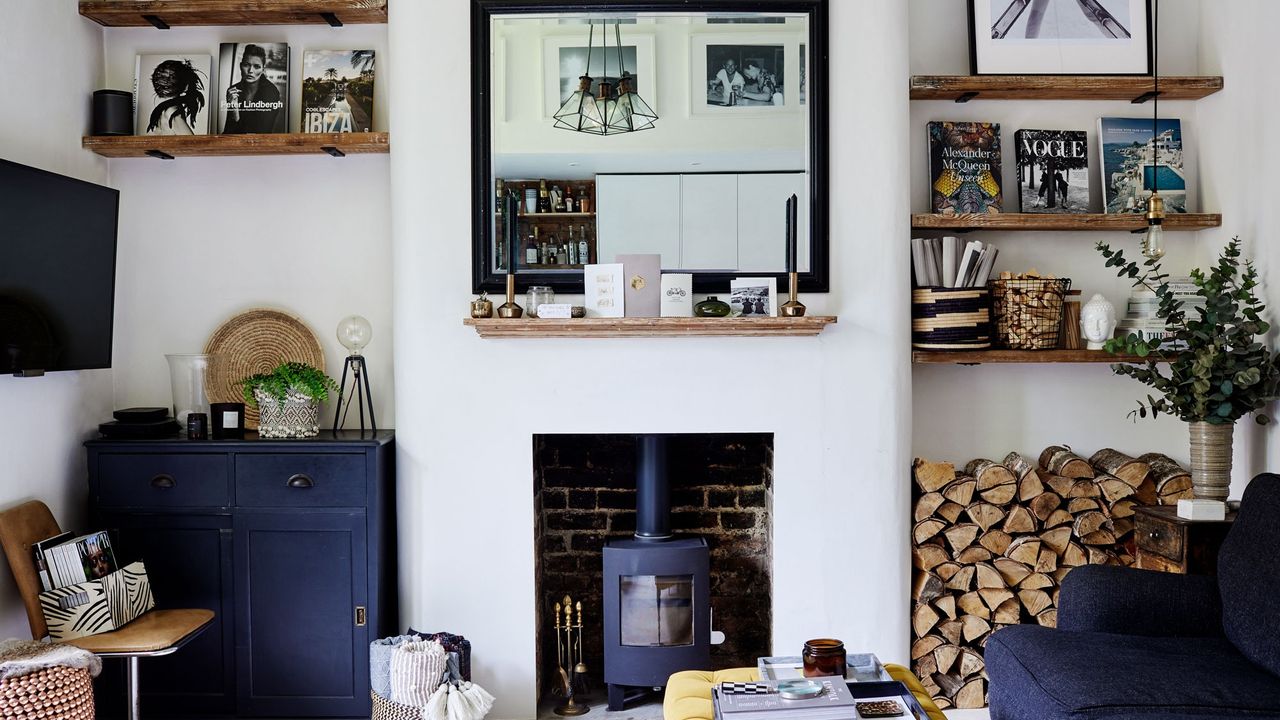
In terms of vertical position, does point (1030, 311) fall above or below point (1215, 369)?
above

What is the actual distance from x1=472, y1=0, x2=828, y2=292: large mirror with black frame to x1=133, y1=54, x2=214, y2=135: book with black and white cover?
104 centimetres

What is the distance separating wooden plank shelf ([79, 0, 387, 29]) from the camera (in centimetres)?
319

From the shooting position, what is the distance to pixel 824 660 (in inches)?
86.9

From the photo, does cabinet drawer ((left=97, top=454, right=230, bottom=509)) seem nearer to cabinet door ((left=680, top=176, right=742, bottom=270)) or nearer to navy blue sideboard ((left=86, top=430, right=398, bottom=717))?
navy blue sideboard ((left=86, top=430, right=398, bottom=717))

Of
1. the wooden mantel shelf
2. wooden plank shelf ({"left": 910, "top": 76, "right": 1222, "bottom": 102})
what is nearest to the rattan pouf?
the wooden mantel shelf

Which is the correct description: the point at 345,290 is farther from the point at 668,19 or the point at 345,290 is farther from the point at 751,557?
the point at 751,557

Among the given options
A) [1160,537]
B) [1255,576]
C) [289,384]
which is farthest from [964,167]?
[289,384]

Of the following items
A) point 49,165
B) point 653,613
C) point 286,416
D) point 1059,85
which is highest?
point 1059,85

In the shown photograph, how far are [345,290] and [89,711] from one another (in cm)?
158

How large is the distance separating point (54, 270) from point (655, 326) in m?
1.81

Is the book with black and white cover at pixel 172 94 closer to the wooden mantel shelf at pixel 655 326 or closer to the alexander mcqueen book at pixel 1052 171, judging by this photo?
the wooden mantel shelf at pixel 655 326

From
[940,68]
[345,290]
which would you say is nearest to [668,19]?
[940,68]

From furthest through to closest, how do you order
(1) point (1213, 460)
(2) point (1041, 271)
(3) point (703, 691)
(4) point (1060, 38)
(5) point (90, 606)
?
(2) point (1041, 271)
(4) point (1060, 38)
(1) point (1213, 460)
(5) point (90, 606)
(3) point (703, 691)

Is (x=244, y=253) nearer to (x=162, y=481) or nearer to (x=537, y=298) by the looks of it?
(x=162, y=481)
